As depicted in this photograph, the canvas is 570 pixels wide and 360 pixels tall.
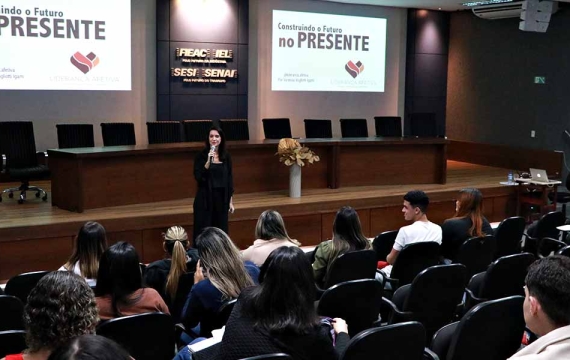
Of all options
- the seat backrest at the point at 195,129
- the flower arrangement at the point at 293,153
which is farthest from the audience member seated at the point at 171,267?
the seat backrest at the point at 195,129

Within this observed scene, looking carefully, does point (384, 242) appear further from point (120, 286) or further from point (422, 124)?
point (422, 124)

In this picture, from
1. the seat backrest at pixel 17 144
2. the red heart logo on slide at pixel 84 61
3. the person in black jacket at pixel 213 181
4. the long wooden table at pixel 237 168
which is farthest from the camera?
the red heart logo on slide at pixel 84 61

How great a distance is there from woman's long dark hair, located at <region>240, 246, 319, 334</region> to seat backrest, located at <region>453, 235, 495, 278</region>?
2.65m

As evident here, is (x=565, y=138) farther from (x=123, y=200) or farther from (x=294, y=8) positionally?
(x=123, y=200)

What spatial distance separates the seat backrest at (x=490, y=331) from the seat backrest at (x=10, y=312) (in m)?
2.07

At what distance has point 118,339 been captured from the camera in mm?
2947

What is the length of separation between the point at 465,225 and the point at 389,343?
9.47ft

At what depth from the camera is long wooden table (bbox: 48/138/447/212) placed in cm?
701

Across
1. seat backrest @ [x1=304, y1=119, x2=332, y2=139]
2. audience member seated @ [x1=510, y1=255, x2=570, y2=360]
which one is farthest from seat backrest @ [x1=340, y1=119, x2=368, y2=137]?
audience member seated @ [x1=510, y1=255, x2=570, y2=360]

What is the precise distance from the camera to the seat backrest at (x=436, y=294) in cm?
392

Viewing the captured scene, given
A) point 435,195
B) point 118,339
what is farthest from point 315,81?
point 118,339

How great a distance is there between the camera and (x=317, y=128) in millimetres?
11039

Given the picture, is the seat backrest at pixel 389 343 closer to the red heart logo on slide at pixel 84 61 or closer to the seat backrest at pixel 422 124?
the red heart logo on slide at pixel 84 61

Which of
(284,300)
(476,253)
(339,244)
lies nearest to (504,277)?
(476,253)
